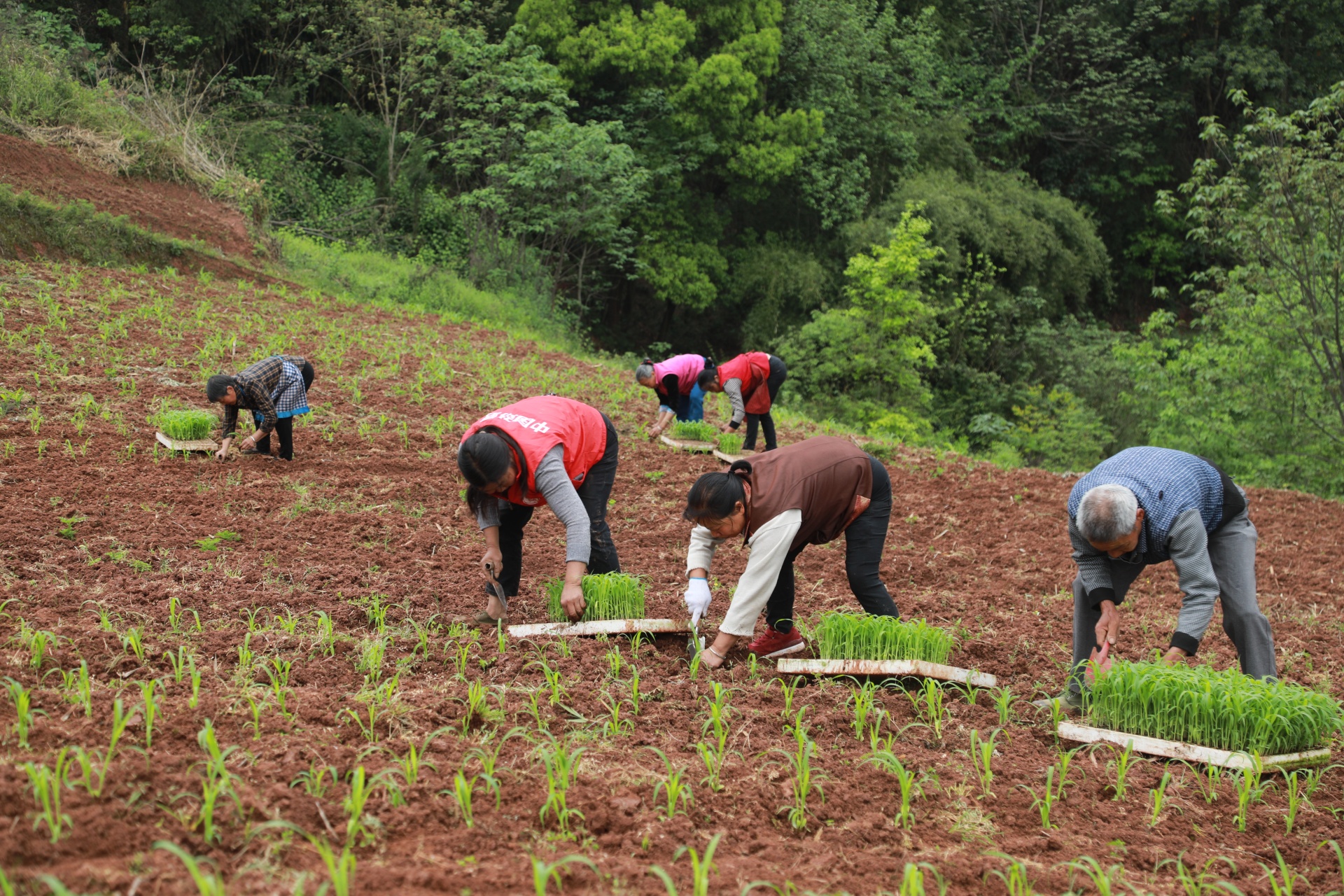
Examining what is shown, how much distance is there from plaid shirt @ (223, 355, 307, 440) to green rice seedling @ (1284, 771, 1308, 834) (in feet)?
22.5

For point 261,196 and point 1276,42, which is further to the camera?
point 1276,42

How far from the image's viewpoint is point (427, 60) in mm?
20891

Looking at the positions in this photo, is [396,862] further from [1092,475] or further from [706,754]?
[1092,475]

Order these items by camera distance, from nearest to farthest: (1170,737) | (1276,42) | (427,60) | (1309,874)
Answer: (1309,874), (1170,737), (427,60), (1276,42)

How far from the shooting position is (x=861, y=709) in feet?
12.8

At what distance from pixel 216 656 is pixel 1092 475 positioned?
3.79 metres

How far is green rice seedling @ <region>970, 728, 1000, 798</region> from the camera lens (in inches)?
135

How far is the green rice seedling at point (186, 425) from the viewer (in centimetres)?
777

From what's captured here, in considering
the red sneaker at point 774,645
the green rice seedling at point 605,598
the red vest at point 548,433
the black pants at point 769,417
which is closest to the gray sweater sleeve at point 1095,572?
the red sneaker at point 774,645

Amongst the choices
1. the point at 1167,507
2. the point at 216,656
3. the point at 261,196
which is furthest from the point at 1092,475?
the point at 261,196

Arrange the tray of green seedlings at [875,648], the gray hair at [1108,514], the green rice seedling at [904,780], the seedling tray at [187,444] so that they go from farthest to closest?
1. the seedling tray at [187,444]
2. the tray of green seedlings at [875,648]
3. the gray hair at [1108,514]
4. the green rice seedling at [904,780]

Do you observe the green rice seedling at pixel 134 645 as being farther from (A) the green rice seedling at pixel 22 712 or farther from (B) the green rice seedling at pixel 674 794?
(B) the green rice seedling at pixel 674 794

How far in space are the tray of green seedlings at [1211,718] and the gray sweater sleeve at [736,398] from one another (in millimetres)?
5757

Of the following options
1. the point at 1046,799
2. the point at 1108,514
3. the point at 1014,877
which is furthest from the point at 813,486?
the point at 1014,877
